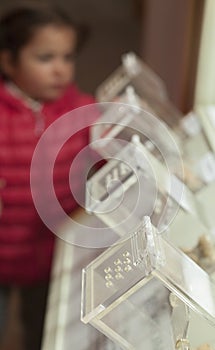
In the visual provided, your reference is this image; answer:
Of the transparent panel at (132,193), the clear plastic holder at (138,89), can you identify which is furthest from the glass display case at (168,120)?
the transparent panel at (132,193)

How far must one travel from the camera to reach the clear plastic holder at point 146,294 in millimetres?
678

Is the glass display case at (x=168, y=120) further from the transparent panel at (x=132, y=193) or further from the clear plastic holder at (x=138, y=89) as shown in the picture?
the transparent panel at (x=132, y=193)

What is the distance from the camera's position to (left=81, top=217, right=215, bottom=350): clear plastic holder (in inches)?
26.7

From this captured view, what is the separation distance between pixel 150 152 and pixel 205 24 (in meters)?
0.36

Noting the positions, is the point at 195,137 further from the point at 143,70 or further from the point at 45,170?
the point at 45,170

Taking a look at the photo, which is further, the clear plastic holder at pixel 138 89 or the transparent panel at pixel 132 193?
the clear plastic holder at pixel 138 89

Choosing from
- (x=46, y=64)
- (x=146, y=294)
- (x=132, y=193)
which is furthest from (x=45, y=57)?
(x=146, y=294)

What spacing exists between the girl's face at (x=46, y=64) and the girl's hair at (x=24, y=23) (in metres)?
0.01

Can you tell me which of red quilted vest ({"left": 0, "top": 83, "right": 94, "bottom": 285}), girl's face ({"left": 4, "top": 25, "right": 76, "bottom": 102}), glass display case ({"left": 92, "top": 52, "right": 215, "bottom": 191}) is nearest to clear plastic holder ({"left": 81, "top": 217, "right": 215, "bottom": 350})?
glass display case ({"left": 92, "top": 52, "right": 215, "bottom": 191})

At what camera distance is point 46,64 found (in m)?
1.26

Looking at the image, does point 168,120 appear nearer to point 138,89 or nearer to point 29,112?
point 138,89

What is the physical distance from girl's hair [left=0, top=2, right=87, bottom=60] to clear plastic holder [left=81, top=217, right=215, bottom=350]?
61cm

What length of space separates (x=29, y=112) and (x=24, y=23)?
0.52 feet

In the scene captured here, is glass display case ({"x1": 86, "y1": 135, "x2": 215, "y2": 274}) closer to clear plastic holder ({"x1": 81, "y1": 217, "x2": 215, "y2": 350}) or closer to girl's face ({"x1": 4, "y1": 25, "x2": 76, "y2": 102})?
clear plastic holder ({"x1": 81, "y1": 217, "x2": 215, "y2": 350})
